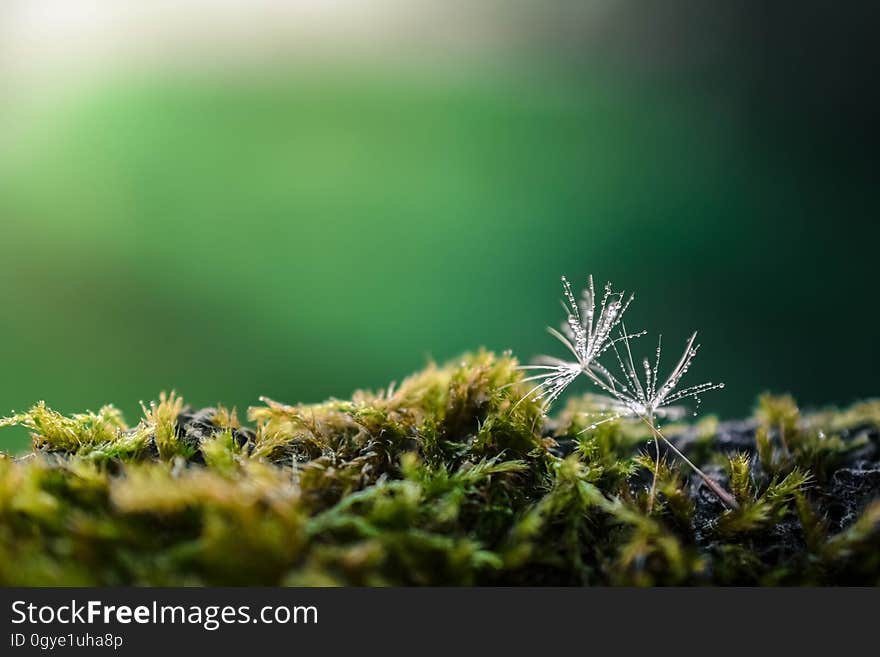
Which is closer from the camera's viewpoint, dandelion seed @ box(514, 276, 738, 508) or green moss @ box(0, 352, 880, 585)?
green moss @ box(0, 352, 880, 585)

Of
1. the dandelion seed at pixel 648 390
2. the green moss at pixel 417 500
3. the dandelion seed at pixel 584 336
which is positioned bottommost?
the green moss at pixel 417 500

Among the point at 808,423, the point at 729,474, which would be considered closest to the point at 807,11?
the point at 808,423

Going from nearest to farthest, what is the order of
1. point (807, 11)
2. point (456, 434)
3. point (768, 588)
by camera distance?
point (768, 588) → point (456, 434) → point (807, 11)

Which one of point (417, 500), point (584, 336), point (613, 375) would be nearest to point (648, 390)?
point (613, 375)

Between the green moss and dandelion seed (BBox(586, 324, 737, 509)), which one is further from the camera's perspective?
dandelion seed (BBox(586, 324, 737, 509))

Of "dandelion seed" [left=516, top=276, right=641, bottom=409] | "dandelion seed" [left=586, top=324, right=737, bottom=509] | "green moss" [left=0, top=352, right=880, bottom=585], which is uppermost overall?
"dandelion seed" [left=516, top=276, right=641, bottom=409]

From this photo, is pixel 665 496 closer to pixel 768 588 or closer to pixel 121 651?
pixel 768 588

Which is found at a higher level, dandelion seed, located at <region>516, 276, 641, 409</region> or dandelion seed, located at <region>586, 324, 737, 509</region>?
dandelion seed, located at <region>516, 276, 641, 409</region>

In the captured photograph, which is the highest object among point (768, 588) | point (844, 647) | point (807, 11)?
point (807, 11)
